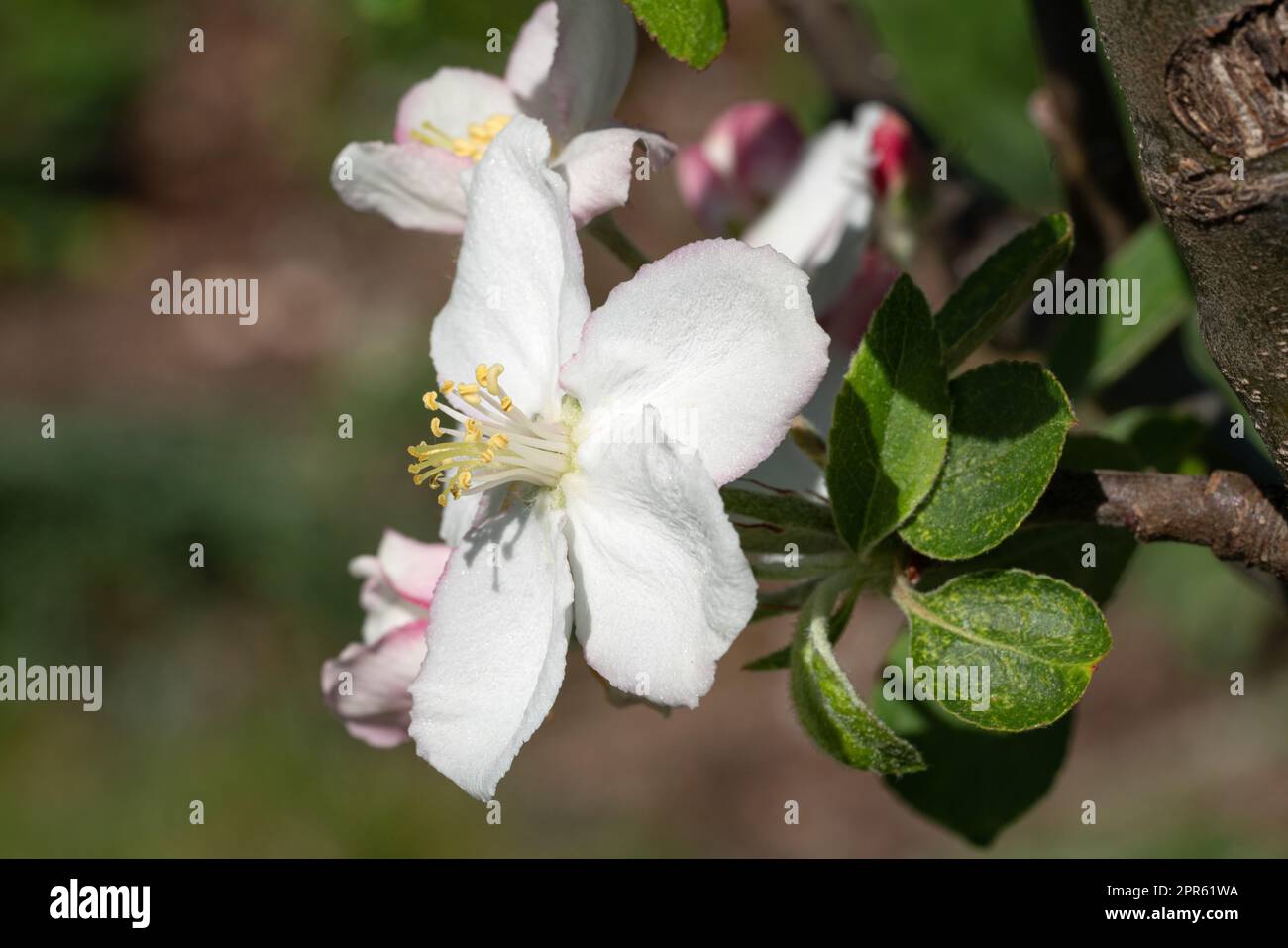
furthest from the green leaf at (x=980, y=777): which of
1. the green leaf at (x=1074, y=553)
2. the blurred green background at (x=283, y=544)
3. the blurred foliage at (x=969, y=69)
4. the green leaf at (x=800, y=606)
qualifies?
the blurred green background at (x=283, y=544)

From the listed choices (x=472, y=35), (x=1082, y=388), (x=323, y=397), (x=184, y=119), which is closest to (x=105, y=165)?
(x=184, y=119)

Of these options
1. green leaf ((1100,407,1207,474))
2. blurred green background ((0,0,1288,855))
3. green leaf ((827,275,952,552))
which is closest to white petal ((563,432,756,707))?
green leaf ((827,275,952,552))

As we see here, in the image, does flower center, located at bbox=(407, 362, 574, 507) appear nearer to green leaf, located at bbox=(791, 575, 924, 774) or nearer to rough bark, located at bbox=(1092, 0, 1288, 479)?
green leaf, located at bbox=(791, 575, 924, 774)

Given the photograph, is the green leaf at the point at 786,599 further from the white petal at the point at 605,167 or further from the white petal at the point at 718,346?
the white petal at the point at 605,167

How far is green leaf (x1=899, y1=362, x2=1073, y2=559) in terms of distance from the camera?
0.76m

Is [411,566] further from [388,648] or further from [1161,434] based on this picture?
[1161,434]

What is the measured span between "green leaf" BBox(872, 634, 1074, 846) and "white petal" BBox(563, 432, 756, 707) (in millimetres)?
398

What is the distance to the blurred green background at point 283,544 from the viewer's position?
3.61m

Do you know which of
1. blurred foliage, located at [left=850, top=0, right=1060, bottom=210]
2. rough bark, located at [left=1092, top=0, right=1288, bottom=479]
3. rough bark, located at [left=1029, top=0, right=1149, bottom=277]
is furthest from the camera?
blurred foliage, located at [left=850, top=0, right=1060, bottom=210]

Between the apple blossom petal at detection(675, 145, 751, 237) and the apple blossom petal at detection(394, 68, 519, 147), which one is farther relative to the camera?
the apple blossom petal at detection(675, 145, 751, 237)

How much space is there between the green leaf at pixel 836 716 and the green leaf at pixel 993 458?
0.09 meters

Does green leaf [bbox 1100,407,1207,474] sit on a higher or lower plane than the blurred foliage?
lower

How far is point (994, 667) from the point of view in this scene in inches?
30.5

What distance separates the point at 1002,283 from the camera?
34.0 inches
